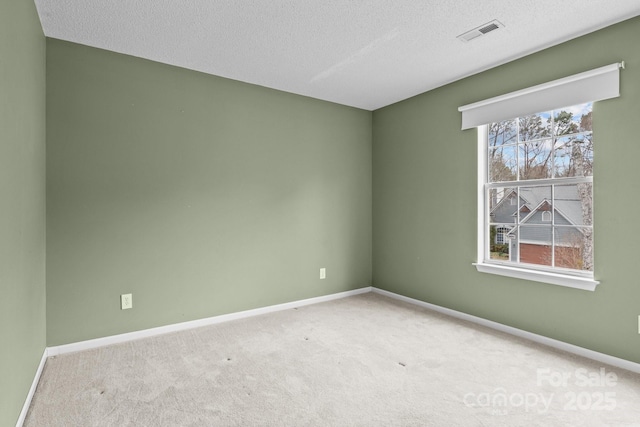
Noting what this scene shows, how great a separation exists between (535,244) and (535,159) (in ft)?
2.45

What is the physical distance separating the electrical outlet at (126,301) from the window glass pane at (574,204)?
12.0 feet

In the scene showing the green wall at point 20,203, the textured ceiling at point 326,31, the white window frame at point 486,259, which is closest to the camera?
the green wall at point 20,203

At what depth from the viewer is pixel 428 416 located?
1871 millimetres

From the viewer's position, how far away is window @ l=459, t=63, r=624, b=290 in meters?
2.66

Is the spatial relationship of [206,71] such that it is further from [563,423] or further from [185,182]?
[563,423]

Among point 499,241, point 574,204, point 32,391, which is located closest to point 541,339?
point 499,241

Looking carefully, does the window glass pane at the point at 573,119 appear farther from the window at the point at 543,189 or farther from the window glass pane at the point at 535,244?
the window glass pane at the point at 535,244

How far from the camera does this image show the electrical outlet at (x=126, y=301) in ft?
9.44

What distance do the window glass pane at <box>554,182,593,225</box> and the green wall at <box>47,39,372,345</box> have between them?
2.24 metres

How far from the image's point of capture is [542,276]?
2834 millimetres

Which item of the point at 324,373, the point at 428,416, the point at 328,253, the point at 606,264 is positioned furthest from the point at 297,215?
the point at 606,264

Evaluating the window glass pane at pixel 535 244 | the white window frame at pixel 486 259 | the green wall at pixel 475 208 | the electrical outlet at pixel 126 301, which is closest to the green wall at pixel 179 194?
the electrical outlet at pixel 126 301

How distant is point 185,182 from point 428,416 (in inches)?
105

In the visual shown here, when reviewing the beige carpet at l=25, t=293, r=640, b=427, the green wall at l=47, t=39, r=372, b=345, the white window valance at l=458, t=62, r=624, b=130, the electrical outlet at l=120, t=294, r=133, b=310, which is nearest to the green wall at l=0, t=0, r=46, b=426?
the green wall at l=47, t=39, r=372, b=345
